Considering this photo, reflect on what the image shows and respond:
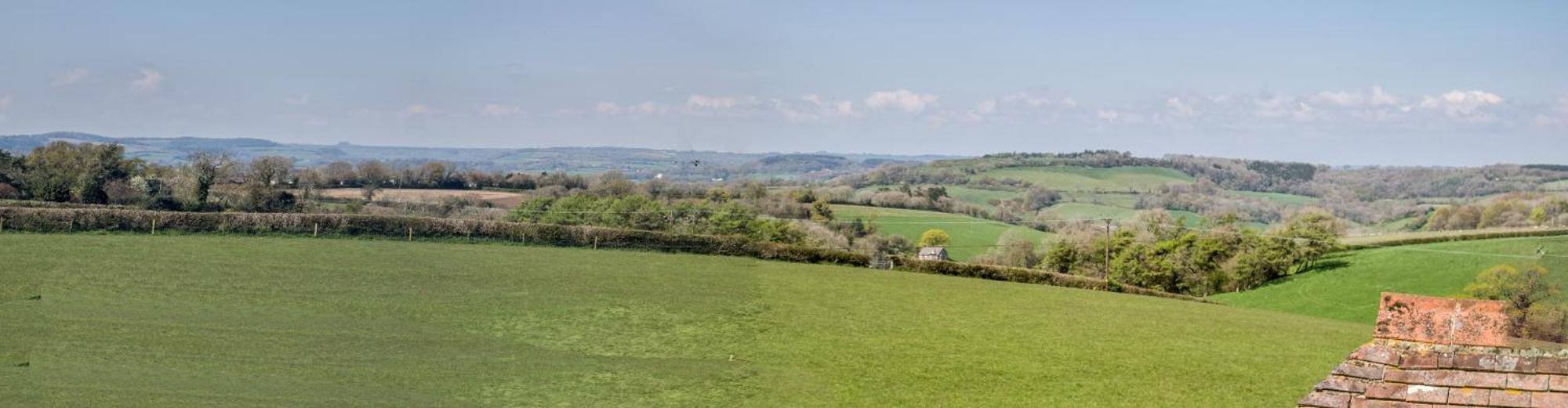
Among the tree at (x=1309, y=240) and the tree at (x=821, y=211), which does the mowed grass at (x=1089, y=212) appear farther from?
the tree at (x=1309, y=240)

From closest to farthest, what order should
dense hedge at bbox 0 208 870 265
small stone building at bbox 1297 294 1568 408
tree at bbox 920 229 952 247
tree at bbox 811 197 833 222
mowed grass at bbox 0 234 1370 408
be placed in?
small stone building at bbox 1297 294 1568 408, mowed grass at bbox 0 234 1370 408, dense hedge at bbox 0 208 870 265, tree at bbox 920 229 952 247, tree at bbox 811 197 833 222

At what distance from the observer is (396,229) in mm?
42219

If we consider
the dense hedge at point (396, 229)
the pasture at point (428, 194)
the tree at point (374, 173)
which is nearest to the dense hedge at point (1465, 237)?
the dense hedge at point (396, 229)

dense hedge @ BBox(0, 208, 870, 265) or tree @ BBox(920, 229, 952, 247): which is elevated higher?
dense hedge @ BBox(0, 208, 870, 265)

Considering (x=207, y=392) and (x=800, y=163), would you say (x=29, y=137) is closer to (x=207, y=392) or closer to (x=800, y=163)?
(x=800, y=163)

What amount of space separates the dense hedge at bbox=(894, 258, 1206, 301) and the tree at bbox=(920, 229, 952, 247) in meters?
30.2

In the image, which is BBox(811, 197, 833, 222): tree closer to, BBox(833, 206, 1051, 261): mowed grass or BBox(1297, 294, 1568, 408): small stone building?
BBox(833, 206, 1051, 261): mowed grass

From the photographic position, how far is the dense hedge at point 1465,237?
187 ft

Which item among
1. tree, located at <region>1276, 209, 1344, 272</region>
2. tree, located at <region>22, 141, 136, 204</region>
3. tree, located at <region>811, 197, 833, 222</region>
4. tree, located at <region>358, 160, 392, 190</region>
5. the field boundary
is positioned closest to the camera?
the field boundary

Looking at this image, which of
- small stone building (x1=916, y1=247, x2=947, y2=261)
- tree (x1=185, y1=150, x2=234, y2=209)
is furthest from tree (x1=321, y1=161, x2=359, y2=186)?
small stone building (x1=916, y1=247, x2=947, y2=261)

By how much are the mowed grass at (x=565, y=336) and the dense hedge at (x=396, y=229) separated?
6.12 ft

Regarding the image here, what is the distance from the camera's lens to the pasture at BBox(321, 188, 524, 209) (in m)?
66.1

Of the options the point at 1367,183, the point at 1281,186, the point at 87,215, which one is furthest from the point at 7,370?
the point at 1367,183

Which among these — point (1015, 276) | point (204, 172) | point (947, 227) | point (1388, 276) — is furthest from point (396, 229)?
point (947, 227)
